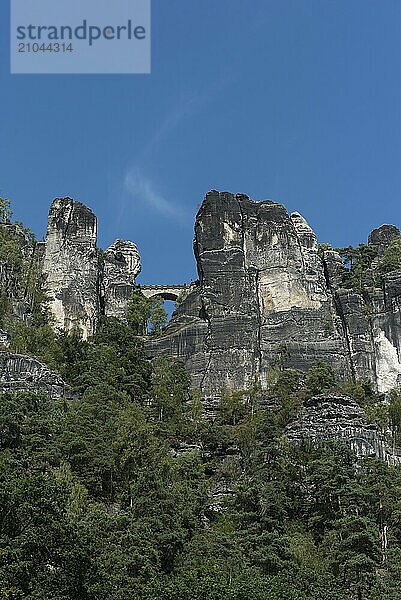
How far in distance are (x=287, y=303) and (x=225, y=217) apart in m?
6.53

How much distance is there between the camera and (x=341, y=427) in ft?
146

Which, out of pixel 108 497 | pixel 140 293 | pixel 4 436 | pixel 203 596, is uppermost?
pixel 140 293

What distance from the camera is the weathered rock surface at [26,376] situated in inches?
1817

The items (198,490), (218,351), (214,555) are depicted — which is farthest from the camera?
(218,351)

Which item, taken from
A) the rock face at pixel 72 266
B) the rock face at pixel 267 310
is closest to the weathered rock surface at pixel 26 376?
the rock face at pixel 267 310

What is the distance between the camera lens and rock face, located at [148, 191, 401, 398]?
55.3 metres

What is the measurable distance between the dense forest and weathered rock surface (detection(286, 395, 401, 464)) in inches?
41.7

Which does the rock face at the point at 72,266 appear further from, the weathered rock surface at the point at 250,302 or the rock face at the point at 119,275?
the weathered rock surface at the point at 250,302

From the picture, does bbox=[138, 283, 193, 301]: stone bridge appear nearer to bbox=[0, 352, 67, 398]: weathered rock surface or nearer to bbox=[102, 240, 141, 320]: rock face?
bbox=[102, 240, 141, 320]: rock face

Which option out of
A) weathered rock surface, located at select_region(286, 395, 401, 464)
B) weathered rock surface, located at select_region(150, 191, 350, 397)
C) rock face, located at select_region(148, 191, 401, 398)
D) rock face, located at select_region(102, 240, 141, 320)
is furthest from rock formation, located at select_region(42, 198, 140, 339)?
weathered rock surface, located at select_region(286, 395, 401, 464)

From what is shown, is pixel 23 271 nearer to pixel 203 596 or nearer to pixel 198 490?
pixel 198 490

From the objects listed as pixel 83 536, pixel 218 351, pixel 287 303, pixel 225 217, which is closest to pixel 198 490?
pixel 83 536

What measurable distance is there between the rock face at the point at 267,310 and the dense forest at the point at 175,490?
1655mm

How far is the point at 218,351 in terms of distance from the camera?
5538 cm
